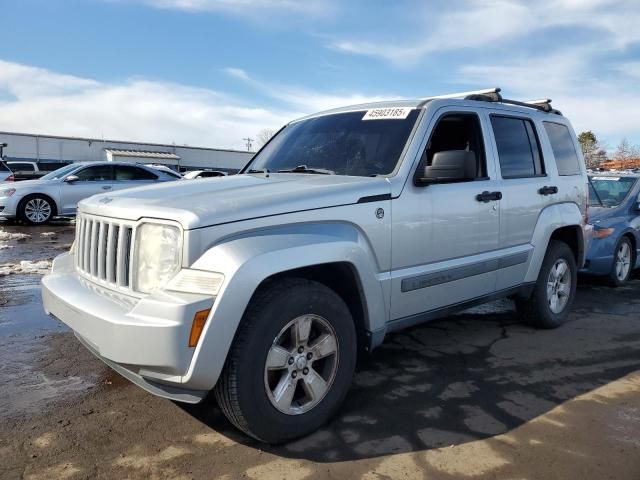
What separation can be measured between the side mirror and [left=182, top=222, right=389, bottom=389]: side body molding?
0.73m

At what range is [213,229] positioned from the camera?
2.62m

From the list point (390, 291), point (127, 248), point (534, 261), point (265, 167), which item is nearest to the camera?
point (127, 248)

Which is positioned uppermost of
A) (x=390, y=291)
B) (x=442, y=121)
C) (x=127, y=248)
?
(x=442, y=121)

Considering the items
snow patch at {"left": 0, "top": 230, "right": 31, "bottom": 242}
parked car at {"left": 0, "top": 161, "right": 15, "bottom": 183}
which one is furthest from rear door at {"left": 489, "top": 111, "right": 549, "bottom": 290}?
parked car at {"left": 0, "top": 161, "right": 15, "bottom": 183}

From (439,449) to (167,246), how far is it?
5.89ft

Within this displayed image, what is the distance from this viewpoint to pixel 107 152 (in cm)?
4509

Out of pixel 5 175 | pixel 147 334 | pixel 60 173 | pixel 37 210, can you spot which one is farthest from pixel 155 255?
pixel 5 175

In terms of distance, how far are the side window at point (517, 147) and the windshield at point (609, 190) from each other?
3.71m

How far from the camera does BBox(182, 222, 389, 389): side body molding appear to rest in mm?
Answer: 2471

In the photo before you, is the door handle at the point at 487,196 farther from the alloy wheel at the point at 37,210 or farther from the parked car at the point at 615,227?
the alloy wheel at the point at 37,210

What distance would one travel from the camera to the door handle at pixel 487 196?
156 inches

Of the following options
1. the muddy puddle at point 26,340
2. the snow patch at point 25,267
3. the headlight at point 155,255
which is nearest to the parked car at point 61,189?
the muddy puddle at point 26,340

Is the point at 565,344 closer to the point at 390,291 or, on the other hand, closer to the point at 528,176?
the point at 528,176

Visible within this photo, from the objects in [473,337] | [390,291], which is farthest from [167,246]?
[473,337]
